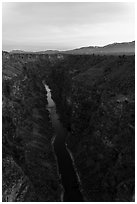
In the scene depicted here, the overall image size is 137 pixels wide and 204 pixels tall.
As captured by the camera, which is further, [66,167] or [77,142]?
[77,142]

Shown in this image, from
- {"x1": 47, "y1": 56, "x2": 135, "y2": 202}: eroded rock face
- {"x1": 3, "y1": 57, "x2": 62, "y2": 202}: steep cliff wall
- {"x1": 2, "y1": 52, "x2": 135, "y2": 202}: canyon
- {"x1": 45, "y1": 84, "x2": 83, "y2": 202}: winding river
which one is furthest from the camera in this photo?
{"x1": 45, "y1": 84, "x2": 83, "y2": 202}: winding river

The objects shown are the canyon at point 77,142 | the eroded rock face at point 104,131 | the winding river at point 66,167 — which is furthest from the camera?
the winding river at point 66,167

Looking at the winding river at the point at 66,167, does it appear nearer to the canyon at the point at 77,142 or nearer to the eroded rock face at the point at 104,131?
the canyon at the point at 77,142

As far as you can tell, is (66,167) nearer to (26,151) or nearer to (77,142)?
(77,142)

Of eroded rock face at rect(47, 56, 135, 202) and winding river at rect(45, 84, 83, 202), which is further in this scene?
winding river at rect(45, 84, 83, 202)

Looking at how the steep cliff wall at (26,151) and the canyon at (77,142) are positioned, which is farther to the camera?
the canyon at (77,142)

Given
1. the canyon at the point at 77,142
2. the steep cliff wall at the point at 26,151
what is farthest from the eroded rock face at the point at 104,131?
the steep cliff wall at the point at 26,151

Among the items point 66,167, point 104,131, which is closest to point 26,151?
point 66,167

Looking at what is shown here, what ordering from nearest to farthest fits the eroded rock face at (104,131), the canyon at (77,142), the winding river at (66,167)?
1. the canyon at (77,142)
2. the eroded rock face at (104,131)
3. the winding river at (66,167)

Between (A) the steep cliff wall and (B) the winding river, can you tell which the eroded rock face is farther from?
(A) the steep cliff wall

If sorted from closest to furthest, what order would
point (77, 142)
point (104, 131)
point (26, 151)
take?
point (104, 131) < point (26, 151) < point (77, 142)

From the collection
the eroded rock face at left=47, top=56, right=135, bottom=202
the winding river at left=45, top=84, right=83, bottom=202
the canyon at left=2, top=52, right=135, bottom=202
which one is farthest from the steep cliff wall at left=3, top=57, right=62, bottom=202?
the eroded rock face at left=47, top=56, right=135, bottom=202
